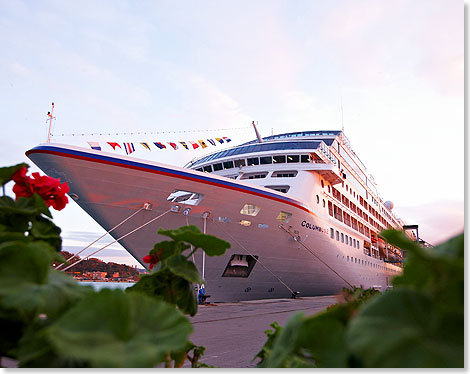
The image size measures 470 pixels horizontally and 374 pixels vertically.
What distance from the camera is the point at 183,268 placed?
112 centimetres

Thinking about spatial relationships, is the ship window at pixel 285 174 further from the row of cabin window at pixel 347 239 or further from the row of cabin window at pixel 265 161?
the row of cabin window at pixel 347 239

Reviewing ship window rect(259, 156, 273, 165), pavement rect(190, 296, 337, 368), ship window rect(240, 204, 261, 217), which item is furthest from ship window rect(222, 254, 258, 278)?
ship window rect(259, 156, 273, 165)

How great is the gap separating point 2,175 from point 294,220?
45.7 ft

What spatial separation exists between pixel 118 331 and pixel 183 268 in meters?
0.55

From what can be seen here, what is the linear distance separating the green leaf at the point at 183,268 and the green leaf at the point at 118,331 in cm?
42

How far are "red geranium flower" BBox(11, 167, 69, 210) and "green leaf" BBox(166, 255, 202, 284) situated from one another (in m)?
0.50

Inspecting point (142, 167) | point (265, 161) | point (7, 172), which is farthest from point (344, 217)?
point (7, 172)

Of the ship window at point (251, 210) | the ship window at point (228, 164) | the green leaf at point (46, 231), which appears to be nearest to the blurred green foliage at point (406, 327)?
the green leaf at point (46, 231)

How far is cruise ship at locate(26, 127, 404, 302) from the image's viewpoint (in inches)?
421

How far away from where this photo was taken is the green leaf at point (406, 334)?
49cm

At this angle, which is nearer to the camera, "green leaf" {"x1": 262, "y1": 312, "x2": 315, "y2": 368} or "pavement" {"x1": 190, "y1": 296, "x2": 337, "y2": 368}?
"green leaf" {"x1": 262, "y1": 312, "x2": 315, "y2": 368}

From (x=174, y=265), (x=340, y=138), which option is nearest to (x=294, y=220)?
(x=174, y=265)

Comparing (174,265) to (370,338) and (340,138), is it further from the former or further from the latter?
(340,138)

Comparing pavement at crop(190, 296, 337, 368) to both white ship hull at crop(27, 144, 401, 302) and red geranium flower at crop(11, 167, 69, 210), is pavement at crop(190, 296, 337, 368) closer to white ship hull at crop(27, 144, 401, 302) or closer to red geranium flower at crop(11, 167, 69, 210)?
red geranium flower at crop(11, 167, 69, 210)
